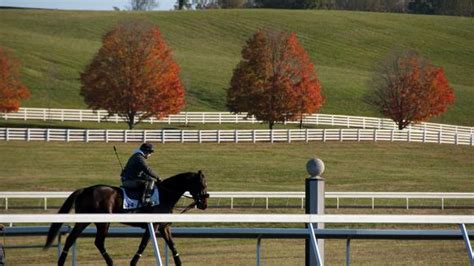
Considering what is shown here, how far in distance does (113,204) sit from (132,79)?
54.8 metres

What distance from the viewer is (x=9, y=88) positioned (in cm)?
7419

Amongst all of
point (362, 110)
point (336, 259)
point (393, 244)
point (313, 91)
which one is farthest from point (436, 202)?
point (362, 110)

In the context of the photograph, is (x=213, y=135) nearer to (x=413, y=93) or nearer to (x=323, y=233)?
(x=413, y=93)

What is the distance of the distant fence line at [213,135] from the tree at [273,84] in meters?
7.33

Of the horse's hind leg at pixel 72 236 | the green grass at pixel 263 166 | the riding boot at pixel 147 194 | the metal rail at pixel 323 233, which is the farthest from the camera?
the green grass at pixel 263 166

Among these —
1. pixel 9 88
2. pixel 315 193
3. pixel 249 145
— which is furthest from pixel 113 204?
pixel 9 88

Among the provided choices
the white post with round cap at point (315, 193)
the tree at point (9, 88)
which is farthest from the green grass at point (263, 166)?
the white post with round cap at point (315, 193)

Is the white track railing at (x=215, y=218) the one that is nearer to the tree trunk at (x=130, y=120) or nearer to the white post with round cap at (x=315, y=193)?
A: the white post with round cap at (x=315, y=193)

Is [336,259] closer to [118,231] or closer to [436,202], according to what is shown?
[118,231]

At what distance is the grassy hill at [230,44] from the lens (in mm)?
89812

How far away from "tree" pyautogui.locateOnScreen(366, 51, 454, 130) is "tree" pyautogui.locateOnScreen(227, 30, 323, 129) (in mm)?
5896

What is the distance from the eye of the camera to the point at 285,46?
→ 2928 inches

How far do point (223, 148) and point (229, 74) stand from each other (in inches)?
1456

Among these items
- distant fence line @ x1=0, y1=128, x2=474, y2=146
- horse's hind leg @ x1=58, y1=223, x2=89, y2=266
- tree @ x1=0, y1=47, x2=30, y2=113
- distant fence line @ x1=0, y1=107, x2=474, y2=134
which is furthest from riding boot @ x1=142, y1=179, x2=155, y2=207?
tree @ x1=0, y1=47, x2=30, y2=113
